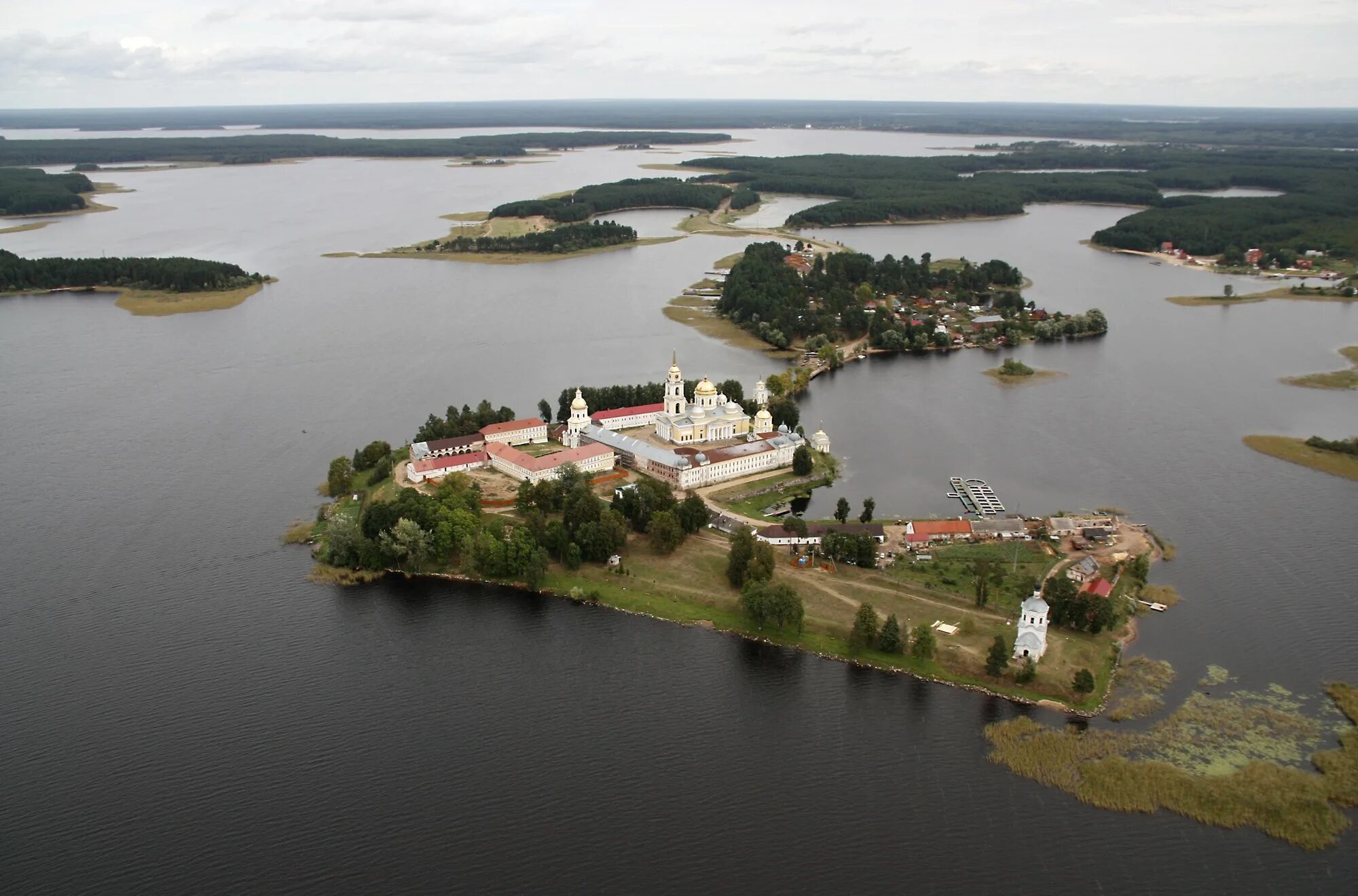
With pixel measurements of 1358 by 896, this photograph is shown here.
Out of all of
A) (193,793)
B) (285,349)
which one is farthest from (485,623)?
(285,349)

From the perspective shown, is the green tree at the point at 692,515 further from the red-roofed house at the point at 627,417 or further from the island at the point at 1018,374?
the island at the point at 1018,374

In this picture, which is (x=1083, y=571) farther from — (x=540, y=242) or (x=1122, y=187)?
(x=1122, y=187)

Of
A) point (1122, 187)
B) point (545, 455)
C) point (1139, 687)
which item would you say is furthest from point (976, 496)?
point (1122, 187)

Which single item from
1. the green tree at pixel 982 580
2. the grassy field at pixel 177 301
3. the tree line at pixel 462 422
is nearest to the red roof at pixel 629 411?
the tree line at pixel 462 422

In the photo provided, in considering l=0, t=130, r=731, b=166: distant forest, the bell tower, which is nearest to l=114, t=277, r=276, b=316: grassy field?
the bell tower

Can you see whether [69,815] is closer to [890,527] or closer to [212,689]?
[212,689]
